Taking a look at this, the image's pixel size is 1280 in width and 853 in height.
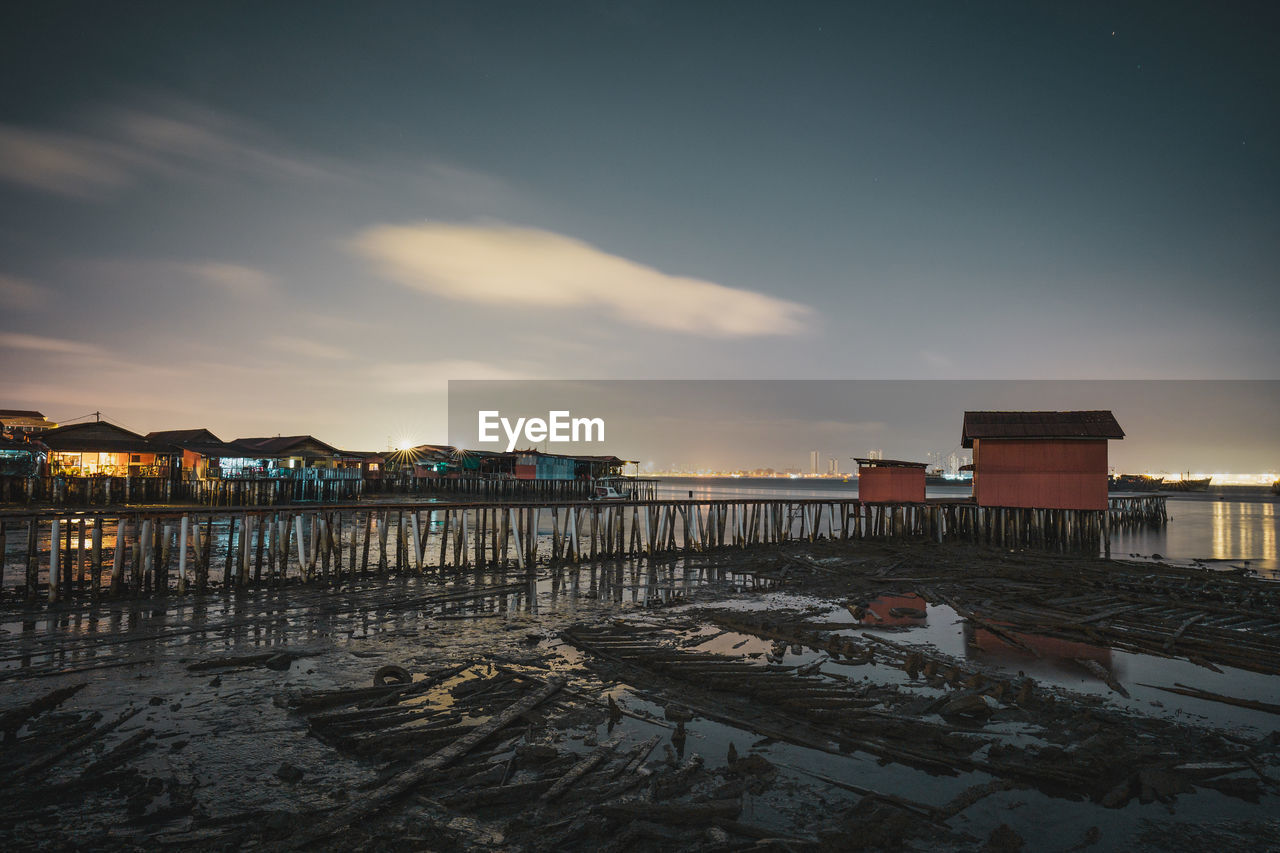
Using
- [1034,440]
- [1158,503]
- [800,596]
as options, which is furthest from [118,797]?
[1158,503]

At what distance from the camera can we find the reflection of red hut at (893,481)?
33062mm

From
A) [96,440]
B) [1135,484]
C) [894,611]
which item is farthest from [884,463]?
[1135,484]

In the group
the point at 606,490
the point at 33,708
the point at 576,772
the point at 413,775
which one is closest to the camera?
the point at 413,775

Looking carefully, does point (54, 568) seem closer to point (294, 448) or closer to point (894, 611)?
point (894, 611)

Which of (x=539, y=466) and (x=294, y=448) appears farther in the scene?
(x=539, y=466)

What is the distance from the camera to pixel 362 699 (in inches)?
307

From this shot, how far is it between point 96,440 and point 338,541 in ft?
101

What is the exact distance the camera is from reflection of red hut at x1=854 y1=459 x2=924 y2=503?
33.1 meters

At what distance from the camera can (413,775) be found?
575cm

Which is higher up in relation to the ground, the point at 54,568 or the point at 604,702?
the point at 54,568

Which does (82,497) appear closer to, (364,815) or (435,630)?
(435,630)

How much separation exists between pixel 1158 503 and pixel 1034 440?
104ft

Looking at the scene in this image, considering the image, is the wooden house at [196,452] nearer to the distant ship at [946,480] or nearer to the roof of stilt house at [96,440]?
the roof of stilt house at [96,440]

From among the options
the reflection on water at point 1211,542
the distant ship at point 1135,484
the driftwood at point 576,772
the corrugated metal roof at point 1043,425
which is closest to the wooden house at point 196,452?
the driftwood at point 576,772
